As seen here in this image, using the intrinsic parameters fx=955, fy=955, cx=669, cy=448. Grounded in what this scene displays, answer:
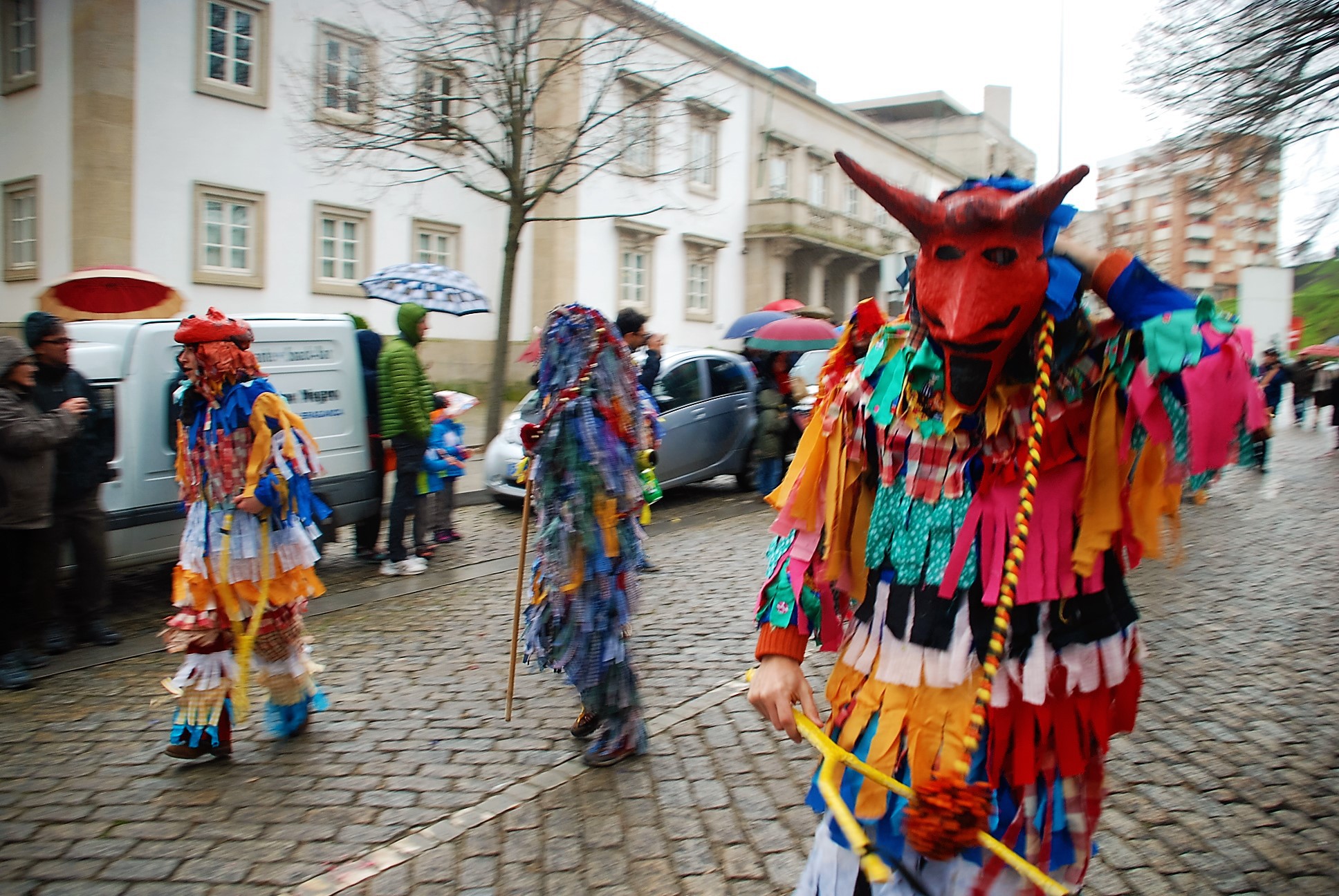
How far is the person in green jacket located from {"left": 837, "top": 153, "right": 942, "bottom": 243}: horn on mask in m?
5.92

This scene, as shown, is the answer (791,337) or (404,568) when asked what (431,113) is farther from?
(404,568)

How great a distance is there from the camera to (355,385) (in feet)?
25.8

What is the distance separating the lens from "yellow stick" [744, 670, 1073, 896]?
1701 mm

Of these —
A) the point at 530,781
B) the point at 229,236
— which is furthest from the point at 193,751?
the point at 229,236

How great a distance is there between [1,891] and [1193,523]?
1069 centimetres

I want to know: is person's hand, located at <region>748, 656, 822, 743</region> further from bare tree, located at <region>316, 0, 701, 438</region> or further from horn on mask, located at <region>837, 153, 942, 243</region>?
bare tree, located at <region>316, 0, 701, 438</region>

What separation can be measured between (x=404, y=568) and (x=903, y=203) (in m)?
6.42

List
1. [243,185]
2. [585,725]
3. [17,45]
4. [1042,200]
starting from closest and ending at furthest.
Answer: [1042,200] → [585,725] → [17,45] → [243,185]

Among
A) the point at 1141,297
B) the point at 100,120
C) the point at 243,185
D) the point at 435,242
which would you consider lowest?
the point at 1141,297

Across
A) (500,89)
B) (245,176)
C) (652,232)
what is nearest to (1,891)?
(500,89)

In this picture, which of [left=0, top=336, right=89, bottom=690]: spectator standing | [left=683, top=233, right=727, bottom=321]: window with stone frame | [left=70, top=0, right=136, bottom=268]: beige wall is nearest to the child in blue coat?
[left=0, top=336, right=89, bottom=690]: spectator standing

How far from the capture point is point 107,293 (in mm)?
8188

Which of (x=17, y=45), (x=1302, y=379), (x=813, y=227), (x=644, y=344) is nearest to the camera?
(x=644, y=344)

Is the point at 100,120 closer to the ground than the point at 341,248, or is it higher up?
higher up
